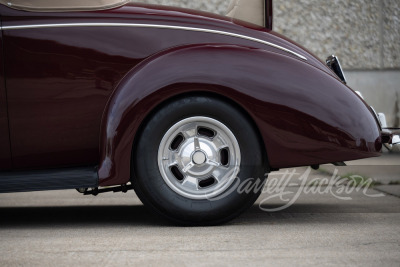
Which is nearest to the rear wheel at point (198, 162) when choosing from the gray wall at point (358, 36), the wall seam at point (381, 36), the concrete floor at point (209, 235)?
the concrete floor at point (209, 235)

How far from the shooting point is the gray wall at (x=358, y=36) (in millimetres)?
10117

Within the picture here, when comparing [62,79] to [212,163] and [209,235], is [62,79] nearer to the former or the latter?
[212,163]

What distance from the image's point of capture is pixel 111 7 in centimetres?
473

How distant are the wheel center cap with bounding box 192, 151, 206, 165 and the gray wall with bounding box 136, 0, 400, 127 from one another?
19.3ft

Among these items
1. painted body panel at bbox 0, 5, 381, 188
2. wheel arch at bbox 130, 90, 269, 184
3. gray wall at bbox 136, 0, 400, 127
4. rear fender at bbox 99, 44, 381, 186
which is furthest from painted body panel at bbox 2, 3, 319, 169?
gray wall at bbox 136, 0, 400, 127

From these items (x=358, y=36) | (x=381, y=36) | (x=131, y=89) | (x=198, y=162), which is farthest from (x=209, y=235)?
(x=381, y=36)

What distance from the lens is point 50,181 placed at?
4.44 m

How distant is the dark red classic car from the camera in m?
4.45

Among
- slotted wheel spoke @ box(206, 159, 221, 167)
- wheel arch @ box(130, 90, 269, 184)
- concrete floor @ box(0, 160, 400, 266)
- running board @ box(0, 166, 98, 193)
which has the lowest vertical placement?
concrete floor @ box(0, 160, 400, 266)

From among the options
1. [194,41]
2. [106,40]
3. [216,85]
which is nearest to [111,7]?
[106,40]

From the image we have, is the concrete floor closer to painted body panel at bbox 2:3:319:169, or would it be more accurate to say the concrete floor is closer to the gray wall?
painted body panel at bbox 2:3:319:169

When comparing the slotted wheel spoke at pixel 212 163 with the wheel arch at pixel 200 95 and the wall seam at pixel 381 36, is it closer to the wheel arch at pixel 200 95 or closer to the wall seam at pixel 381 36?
the wheel arch at pixel 200 95

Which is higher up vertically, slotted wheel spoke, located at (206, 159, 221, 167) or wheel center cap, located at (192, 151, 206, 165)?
wheel center cap, located at (192, 151, 206, 165)

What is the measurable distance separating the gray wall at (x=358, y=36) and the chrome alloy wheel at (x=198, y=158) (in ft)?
19.1
